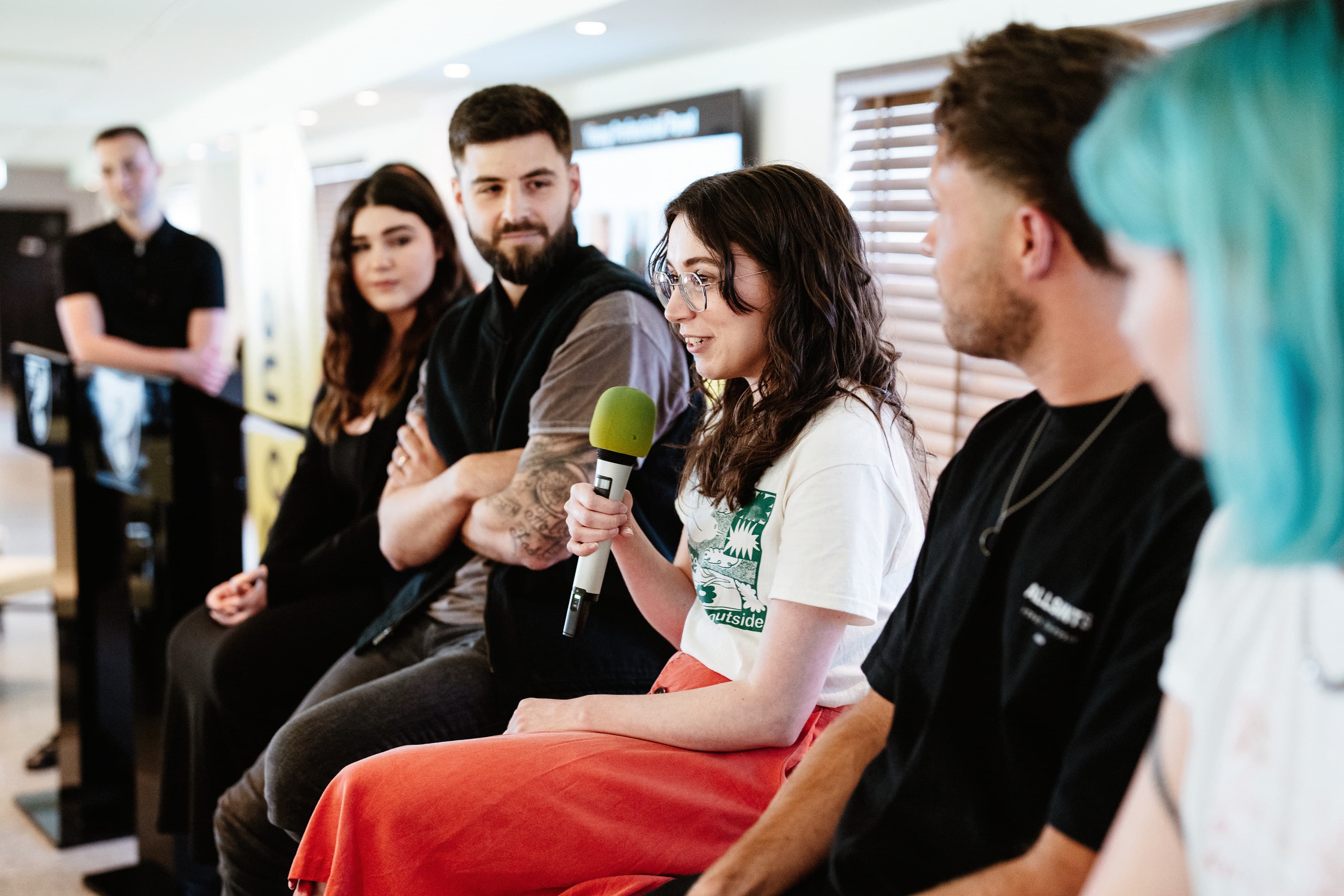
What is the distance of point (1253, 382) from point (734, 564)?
2.97 feet

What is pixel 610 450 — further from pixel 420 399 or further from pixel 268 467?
pixel 268 467

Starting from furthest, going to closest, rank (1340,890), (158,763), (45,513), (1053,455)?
(45,513) < (158,763) < (1053,455) < (1340,890)

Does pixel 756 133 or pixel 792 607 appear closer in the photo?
pixel 792 607

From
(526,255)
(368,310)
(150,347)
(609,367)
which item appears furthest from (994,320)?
(150,347)

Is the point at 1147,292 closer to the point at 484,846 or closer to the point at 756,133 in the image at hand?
the point at 484,846

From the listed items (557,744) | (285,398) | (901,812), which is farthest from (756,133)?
(901,812)

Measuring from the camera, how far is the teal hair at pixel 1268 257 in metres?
0.58

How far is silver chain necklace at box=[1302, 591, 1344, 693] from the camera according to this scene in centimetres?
62

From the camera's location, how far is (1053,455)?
981mm

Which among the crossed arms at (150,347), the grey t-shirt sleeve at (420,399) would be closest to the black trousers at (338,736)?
the grey t-shirt sleeve at (420,399)

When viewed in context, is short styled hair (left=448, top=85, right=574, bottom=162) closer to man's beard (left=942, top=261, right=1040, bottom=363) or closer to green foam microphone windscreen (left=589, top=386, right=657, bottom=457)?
green foam microphone windscreen (left=589, top=386, right=657, bottom=457)

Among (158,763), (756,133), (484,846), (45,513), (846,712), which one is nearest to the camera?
(846,712)

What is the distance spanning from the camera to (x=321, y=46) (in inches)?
245

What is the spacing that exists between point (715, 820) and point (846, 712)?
265mm
